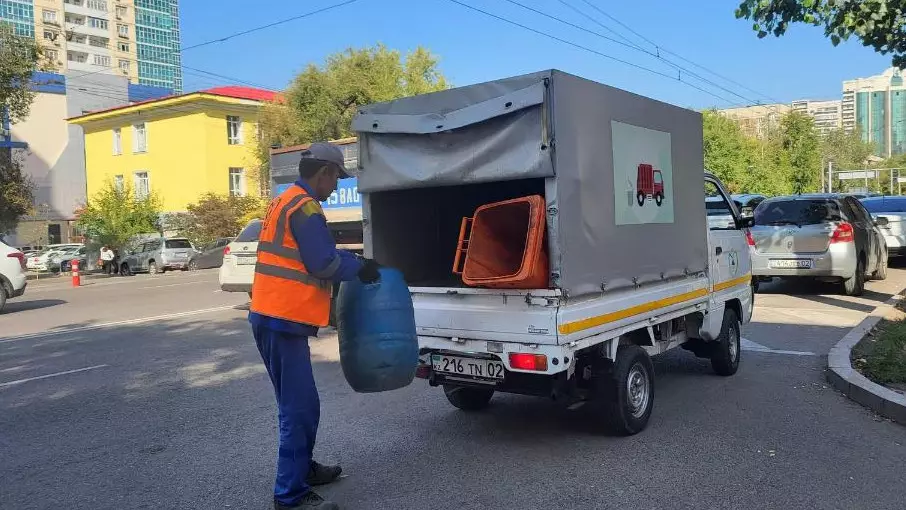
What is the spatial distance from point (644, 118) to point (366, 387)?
3040 mm

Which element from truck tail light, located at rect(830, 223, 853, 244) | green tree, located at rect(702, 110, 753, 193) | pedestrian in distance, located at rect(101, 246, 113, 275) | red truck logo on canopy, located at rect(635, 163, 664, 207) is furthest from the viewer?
green tree, located at rect(702, 110, 753, 193)

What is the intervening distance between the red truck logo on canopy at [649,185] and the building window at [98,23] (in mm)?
102874

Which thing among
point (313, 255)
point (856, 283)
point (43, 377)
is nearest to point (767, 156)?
point (856, 283)

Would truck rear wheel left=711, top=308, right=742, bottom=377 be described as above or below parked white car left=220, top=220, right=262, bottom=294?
below

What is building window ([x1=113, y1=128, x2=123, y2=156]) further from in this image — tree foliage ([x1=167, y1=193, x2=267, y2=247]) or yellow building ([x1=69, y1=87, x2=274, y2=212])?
tree foliage ([x1=167, y1=193, x2=267, y2=247])

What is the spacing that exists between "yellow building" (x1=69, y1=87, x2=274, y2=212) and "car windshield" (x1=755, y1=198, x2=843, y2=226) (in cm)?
3367

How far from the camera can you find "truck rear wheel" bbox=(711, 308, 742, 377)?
702cm

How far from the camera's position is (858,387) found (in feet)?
20.4

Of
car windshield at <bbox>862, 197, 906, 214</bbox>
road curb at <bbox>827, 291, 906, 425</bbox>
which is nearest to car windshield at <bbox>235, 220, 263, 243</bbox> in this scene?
road curb at <bbox>827, 291, 906, 425</bbox>

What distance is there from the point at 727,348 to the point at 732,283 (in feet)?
2.05

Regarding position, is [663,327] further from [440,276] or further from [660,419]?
[440,276]

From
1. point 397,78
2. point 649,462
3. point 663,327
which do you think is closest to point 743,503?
point 649,462

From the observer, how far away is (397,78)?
38000 millimetres

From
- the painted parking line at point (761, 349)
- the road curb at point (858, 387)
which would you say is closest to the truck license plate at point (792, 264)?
the painted parking line at point (761, 349)
